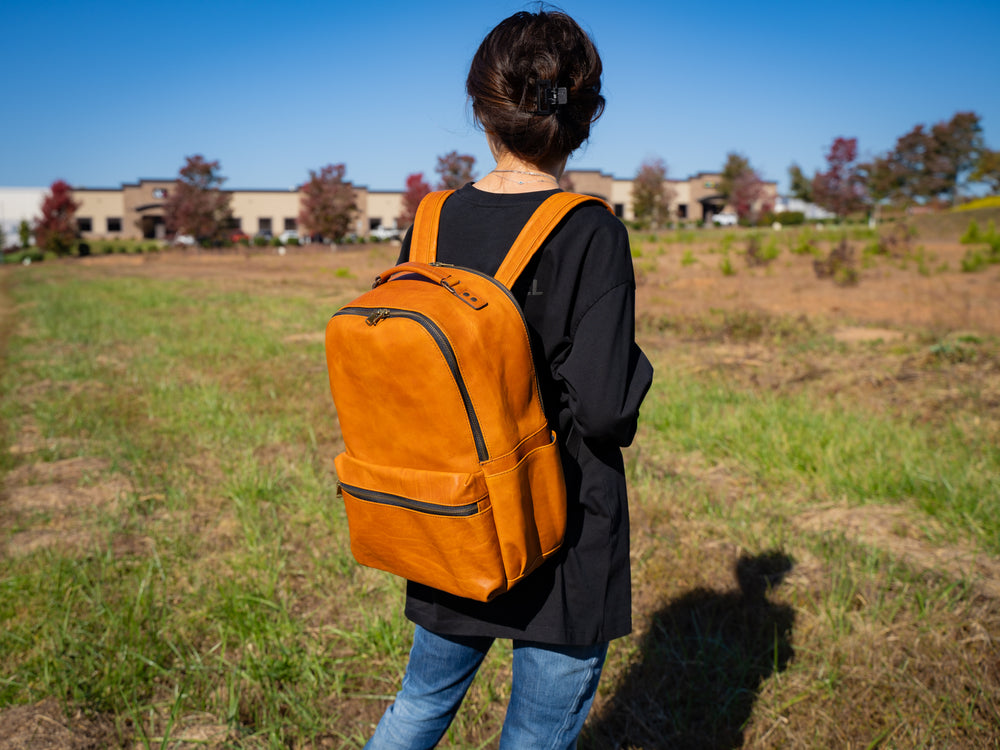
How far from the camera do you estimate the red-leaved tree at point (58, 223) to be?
1678 inches

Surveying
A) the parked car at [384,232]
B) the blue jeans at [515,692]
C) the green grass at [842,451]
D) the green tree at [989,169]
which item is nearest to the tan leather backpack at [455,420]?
the blue jeans at [515,692]

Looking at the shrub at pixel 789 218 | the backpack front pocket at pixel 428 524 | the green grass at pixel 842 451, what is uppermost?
the shrub at pixel 789 218

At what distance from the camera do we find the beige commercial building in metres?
63.7

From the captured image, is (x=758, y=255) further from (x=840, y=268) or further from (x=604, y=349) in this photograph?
(x=604, y=349)

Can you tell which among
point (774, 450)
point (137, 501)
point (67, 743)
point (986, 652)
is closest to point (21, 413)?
point (137, 501)

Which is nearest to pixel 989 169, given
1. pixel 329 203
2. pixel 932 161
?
pixel 932 161

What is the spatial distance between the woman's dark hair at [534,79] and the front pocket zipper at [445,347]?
41cm

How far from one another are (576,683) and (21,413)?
6253 mm

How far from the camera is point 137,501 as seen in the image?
12.6ft

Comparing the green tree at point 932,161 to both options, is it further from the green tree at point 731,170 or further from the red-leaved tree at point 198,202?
the red-leaved tree at point 198,202

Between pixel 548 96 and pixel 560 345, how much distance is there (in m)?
0.43

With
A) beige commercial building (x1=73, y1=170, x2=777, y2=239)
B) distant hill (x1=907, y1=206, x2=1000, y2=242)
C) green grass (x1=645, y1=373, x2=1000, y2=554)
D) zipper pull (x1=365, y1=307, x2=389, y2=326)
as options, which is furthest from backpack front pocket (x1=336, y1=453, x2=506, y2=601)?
beige commercial building (x1=73, y1=170, x2=777, y2=239)

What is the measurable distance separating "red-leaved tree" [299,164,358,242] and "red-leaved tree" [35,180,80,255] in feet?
47.5

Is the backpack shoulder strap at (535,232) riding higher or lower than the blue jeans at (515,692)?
higher
